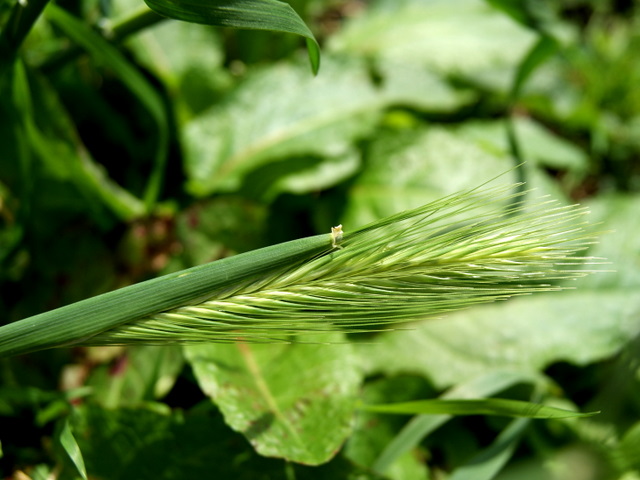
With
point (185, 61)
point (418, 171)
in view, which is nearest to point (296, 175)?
point (418, 171)

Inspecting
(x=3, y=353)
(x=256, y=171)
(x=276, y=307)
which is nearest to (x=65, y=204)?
(x=256, y=171)

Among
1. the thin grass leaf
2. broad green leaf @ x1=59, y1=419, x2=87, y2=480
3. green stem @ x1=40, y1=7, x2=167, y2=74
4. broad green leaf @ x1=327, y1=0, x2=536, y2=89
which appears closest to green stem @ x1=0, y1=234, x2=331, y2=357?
the thin grass leaf

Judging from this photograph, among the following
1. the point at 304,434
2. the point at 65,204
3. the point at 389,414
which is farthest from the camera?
the point at 65,204

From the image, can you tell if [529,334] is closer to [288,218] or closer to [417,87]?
[288,218]

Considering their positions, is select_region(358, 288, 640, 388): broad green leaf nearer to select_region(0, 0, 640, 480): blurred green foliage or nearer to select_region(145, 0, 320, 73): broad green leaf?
select_region(0, 0, 640, 480): blurred green foliage

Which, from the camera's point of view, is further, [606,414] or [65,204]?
[65,204]

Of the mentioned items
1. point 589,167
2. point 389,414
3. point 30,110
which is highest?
point 30,110

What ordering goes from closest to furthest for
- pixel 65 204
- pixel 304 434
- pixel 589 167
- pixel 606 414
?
pixel 304 434
pixel 606 414
pixel 65 204
pixel 589 167

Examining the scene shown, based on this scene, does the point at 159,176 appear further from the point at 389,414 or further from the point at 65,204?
the point at 389,414
